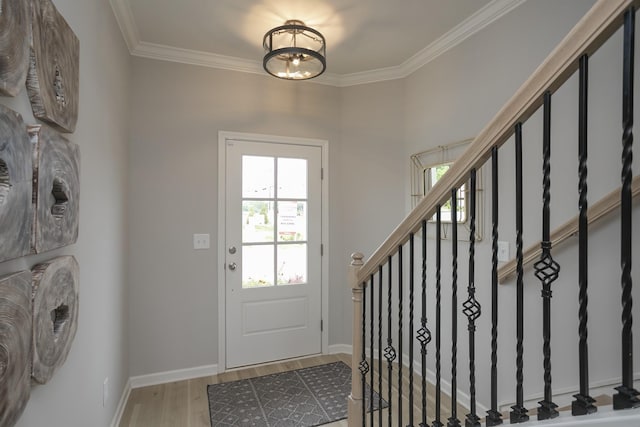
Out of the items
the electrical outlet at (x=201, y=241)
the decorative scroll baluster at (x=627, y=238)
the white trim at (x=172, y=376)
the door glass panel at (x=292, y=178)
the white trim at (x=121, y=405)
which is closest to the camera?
the decorative scroll baluster at (x=627, y=238)

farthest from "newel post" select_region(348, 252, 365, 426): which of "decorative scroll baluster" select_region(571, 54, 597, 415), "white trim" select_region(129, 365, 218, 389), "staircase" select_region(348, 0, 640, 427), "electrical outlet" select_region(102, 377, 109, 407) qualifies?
"white trim" select_region(129, 365, 218, 389)

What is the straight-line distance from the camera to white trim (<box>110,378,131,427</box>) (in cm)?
215

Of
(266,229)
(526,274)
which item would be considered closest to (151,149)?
(266,229)

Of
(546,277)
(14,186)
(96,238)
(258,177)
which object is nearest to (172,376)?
(96,238)

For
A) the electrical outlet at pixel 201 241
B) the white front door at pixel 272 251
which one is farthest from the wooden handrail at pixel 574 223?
the electrical outlet at pixel 201 241

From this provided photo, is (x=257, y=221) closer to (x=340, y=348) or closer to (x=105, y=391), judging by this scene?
(x=340, y=348)

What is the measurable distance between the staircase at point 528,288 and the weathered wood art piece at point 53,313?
3.96ft

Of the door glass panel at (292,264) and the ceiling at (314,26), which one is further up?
the ceiling at (314,26)

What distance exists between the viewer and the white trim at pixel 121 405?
2.15 metres

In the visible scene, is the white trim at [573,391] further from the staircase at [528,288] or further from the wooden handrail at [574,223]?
the wooden handrail at [574,223]

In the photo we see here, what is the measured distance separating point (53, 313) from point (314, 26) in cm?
234

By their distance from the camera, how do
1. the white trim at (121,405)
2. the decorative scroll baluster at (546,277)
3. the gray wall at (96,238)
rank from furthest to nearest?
the white trim at (121,405) → the gray wall at (96,238) → the decorative scroll baluster at (546,277)

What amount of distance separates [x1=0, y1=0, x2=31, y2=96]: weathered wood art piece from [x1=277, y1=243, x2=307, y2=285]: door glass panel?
2.43 metres

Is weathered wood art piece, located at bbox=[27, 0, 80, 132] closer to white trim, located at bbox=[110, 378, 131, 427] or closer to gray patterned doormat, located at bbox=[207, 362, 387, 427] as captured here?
white trim, located at bbox=[110, 378, 131, 427]
